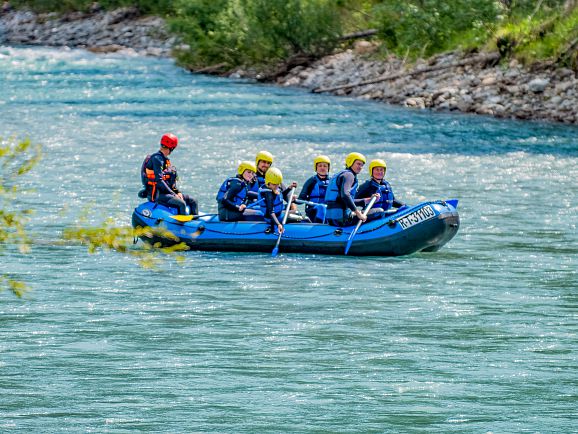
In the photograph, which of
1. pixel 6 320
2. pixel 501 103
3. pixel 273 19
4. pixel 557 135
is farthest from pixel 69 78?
pixel 6 320

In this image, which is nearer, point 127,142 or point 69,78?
point 127,142

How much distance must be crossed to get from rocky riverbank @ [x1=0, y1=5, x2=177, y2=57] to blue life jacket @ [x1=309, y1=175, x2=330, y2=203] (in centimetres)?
4816

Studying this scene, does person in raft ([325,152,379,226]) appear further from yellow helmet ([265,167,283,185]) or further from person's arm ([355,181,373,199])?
yellow helmet ([265,167,283,185])

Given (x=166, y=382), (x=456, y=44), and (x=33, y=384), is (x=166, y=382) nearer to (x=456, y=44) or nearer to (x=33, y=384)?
(x=33, y=384)

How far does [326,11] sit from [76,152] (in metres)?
22.1

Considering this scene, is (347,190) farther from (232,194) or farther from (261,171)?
(232,194)

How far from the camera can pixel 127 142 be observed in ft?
109

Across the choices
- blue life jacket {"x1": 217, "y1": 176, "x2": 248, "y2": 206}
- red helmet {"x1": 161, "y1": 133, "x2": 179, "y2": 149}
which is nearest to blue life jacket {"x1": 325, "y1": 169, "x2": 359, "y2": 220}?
blue life jacket {"x1": 217, "y1": 176, "x2": 248, "y2": 206}

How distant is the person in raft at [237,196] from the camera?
1861 cm

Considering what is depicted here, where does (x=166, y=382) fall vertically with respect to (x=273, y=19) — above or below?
below

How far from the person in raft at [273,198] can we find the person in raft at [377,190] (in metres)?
1.12

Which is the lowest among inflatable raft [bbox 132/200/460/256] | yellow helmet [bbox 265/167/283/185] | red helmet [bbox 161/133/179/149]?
inflatable raft [bbox 132/200/460/256]

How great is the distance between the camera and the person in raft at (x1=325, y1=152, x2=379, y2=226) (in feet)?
59.7

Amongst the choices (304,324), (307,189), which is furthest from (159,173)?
(304,324)
